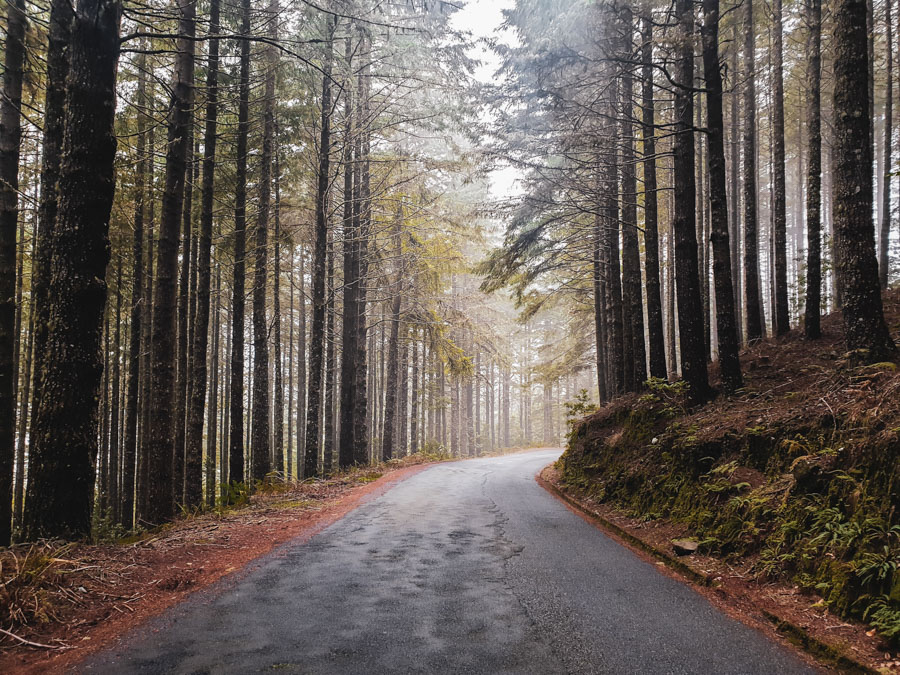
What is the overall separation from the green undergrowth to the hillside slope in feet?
0.04

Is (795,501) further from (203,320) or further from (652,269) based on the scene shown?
(203,320)

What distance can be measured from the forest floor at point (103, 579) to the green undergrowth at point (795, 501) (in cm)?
516

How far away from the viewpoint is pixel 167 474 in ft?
25.8

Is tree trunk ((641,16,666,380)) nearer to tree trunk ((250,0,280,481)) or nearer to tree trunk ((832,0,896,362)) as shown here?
tree trunk ((832,0,896,362))

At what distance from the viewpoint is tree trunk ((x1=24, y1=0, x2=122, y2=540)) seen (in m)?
4.56

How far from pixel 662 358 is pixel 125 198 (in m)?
13.4

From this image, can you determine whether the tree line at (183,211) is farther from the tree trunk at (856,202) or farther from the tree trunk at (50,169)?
the tree trunk at (856,202)

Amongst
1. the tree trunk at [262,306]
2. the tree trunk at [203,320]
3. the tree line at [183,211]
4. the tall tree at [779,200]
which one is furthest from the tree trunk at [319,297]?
the tall tree at [779,200]

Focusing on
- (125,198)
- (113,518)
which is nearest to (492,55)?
(125,198)

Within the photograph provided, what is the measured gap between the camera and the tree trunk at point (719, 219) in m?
8.17

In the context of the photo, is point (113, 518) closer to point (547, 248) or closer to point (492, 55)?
point (547, 248)

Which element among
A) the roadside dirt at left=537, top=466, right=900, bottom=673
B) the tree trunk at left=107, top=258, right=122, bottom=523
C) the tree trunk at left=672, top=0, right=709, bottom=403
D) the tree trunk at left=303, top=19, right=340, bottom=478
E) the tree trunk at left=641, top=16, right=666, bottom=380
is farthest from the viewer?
the tree trunk at left=107, top=258, right=122, bottom=523

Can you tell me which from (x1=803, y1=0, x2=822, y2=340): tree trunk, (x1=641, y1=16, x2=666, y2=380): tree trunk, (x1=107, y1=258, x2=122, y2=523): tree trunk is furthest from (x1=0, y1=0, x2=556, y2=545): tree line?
(x1=803, y1=0, x2=822, y2=340): tree trunk

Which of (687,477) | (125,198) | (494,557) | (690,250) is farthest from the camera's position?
(125,198)
